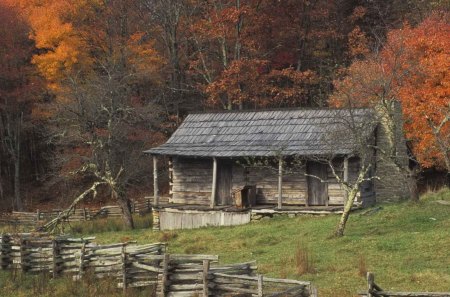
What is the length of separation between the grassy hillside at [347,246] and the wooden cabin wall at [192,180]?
3.26 meters

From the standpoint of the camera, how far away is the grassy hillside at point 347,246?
52.3 feet

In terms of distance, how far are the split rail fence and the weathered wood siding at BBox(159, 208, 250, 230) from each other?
8.05m

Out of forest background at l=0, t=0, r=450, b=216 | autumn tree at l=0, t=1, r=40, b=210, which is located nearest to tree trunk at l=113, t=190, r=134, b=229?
forest background at l=0, t=0, r=450, b=216

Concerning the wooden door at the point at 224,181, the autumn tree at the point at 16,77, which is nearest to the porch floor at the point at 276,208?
the wooden door at the point at 224,181

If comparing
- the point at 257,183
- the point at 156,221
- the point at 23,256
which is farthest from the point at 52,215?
the point at 23,256

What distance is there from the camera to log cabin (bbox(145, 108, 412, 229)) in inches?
1043

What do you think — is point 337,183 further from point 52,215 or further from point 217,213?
point 52,215

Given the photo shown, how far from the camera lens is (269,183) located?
93.7ft

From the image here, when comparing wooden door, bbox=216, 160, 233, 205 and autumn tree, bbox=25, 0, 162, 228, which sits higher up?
autumn tree, bbox=25, 0, 162, 228

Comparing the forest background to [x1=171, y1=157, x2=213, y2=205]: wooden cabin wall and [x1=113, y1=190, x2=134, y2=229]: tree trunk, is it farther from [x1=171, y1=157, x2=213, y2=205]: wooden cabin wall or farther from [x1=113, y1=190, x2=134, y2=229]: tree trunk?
[x1=171, y1=157, x2=213, y2=205]: wooden cabin wall

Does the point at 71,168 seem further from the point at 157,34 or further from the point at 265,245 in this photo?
the point at 265,245

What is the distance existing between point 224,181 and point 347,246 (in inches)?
421

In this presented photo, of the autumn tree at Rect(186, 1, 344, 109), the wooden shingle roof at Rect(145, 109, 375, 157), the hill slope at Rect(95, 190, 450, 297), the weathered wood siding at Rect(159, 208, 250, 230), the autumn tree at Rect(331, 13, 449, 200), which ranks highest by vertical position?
the autumn tree at Rect(186, 1, 344, 109)

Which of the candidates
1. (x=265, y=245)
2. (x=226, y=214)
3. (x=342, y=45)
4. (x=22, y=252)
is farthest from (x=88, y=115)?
(x=342, y=45)
